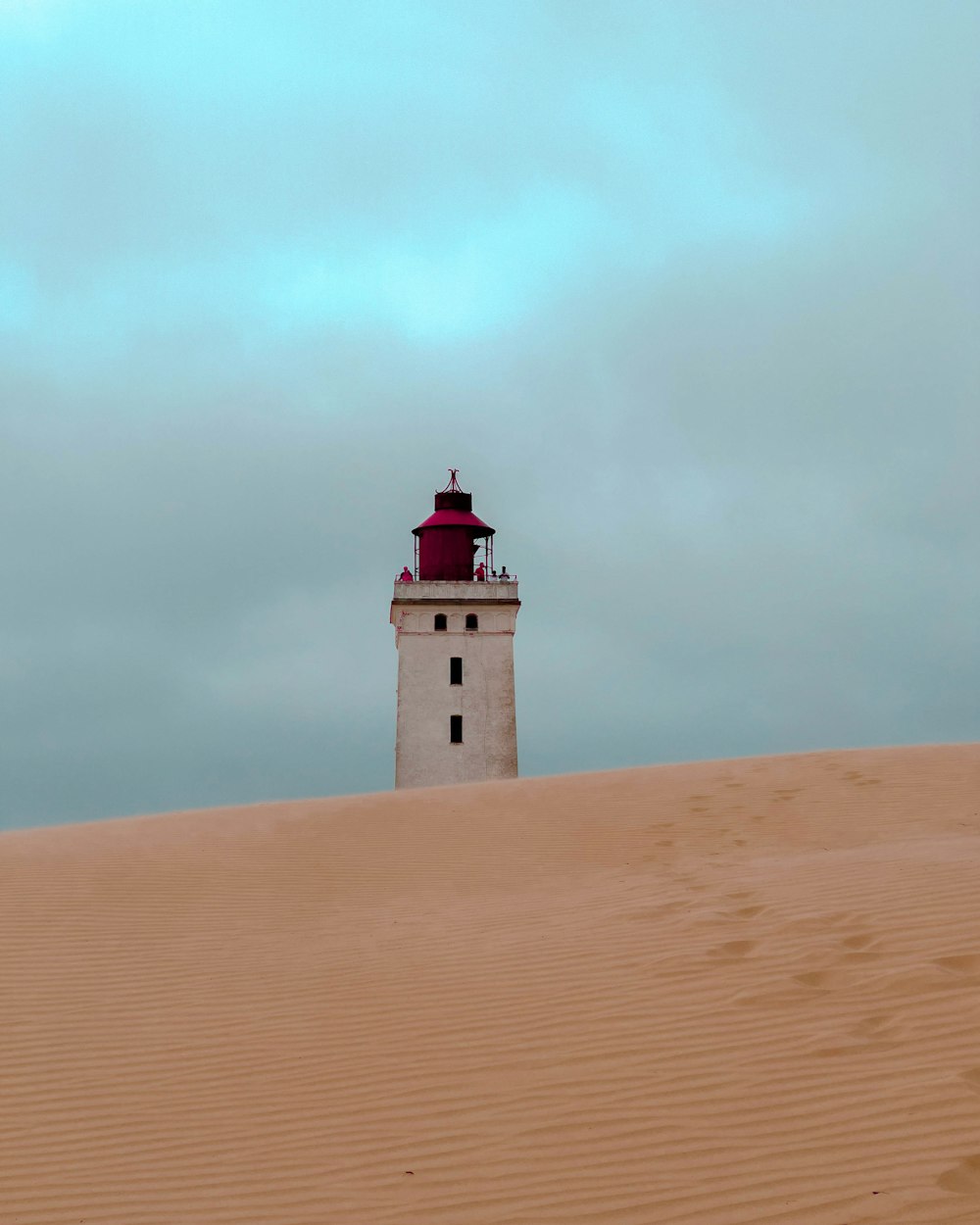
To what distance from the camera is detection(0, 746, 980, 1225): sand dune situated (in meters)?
3.88

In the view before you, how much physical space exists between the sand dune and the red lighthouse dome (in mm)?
20511

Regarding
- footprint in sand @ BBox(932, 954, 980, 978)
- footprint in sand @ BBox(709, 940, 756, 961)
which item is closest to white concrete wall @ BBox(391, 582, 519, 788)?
footprint in sand @ BBox(709, 940, 756, 961)

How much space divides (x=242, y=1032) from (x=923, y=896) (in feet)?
13.1

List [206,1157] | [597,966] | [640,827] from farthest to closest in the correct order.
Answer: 1. [640,827]
2. [597,966]
3. [206,1157]

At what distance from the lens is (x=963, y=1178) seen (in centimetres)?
357

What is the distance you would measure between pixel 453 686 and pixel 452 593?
2.52m

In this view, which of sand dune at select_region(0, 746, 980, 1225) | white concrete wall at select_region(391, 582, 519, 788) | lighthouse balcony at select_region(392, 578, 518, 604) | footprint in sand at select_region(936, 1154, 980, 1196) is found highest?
lighthouse balcony at select_region(392, 578, 518, 604)

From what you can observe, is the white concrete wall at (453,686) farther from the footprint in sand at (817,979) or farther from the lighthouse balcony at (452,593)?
the footprint in sand at (817,979)

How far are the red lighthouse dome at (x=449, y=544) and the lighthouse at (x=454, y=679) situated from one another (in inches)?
22.4

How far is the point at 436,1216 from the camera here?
372 cm

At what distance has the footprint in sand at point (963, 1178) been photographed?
138 inches

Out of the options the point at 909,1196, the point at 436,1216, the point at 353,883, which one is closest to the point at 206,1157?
the point at 436,1216

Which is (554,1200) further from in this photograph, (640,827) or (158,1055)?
(640,827)

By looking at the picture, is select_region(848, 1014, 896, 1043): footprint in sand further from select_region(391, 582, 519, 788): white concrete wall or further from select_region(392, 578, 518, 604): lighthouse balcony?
select_region(392, 578, 518, 604): lighthouse balcony
